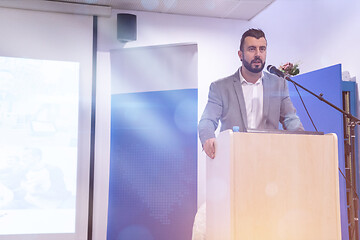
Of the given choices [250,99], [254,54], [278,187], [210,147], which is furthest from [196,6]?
[278,187]

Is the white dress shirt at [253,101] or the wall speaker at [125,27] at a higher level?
the wall speaker at [125,27]

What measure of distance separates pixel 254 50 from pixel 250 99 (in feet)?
1.05

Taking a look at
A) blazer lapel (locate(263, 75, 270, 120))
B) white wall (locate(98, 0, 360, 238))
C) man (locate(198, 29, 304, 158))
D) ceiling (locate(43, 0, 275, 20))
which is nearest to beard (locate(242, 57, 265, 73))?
man (locate(198, 29, 304, 158))

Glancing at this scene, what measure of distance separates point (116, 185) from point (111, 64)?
135 cm

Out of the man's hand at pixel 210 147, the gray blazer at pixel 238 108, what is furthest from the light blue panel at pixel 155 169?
the man's hand at pixel 210 147

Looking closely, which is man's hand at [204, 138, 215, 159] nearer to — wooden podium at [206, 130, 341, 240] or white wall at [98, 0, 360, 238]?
wooden podium at [206, 130, 341, 240]

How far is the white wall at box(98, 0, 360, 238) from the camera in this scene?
3092 mm

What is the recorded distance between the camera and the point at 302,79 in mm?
3184

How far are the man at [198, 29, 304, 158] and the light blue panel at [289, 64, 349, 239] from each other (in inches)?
22.6

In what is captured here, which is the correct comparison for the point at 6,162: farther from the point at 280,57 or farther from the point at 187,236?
the point at 280,57

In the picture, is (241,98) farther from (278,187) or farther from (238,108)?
(278,187)

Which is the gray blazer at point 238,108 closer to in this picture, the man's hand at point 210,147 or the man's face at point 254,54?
the man's face at point 254,54

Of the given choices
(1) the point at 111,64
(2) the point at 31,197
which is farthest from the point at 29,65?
(2) the point at 31,197

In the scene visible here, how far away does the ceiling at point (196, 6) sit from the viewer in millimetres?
4023
